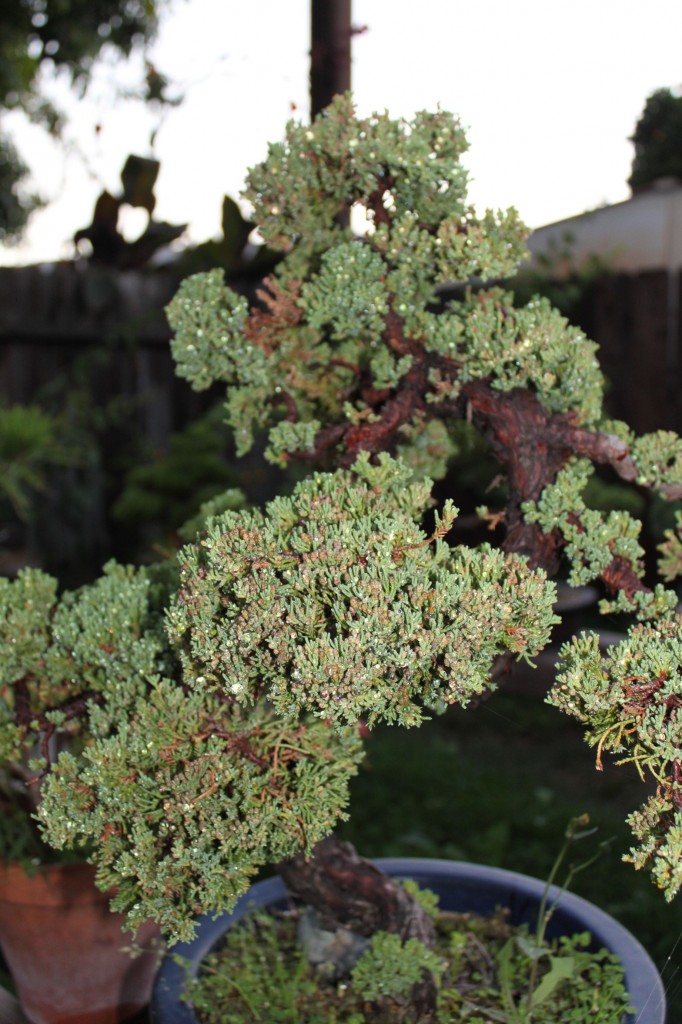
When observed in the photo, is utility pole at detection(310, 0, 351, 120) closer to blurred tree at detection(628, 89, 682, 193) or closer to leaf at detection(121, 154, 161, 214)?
blurred tree at detection(628, 89, 682, 193)

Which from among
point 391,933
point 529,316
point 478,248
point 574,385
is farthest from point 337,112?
point 391,933

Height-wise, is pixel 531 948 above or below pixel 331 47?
below

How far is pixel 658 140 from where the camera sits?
3365 millimetres

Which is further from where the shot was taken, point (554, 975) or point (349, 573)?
point (554, 975)

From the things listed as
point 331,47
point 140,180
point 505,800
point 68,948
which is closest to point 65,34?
point 140,180

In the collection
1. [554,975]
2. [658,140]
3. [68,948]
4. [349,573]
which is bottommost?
[68,948]

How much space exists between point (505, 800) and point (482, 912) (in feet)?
4.56

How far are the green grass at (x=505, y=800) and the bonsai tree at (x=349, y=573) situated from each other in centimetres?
115

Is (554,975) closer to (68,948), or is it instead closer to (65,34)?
(68,948)

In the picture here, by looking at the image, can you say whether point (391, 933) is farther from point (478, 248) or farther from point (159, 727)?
point (478, 248)

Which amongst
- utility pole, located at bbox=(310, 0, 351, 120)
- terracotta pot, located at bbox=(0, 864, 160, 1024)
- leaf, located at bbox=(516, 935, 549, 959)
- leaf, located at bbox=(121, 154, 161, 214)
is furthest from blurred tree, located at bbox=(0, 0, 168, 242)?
leaf, located at bbox=(516, 935, 549, 959)

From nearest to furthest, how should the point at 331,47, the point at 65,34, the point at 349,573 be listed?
the point at 349,573
the point at 331,47
the point at 65,34

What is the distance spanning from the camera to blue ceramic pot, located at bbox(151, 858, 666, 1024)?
1.54 metres

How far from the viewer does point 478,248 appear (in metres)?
1.41
